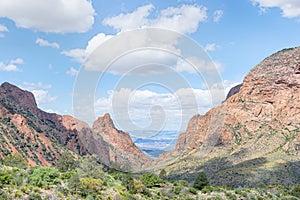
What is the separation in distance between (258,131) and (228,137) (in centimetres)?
1347

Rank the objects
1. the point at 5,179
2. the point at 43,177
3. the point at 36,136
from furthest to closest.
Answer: the point at 36,136, the point at 43,177, the point at 5,179

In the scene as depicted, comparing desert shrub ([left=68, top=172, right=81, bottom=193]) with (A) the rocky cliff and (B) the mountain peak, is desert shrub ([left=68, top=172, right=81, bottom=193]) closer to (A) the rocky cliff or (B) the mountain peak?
(A) the rocky cliff

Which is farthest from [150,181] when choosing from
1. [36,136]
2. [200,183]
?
[36,136]

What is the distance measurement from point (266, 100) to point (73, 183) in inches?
5238

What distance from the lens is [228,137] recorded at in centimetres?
14738

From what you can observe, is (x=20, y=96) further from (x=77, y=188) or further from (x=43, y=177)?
(x=77, y=188)

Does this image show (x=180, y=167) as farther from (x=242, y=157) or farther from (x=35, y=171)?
(x=35, y=171)

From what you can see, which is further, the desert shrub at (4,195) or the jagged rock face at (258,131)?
the jagged rock face at (258,131)

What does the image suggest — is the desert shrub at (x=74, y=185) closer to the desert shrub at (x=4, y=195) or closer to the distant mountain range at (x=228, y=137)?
the desert shrub at (x=4, y=195)

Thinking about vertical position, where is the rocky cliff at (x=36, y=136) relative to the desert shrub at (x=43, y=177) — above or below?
above

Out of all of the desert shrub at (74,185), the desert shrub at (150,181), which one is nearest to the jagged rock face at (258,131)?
the desert shrub at (150,181)

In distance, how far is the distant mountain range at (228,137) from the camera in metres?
99.8

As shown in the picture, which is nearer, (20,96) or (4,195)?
(4,195)

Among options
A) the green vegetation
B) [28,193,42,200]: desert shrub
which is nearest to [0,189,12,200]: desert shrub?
the green vegetation
